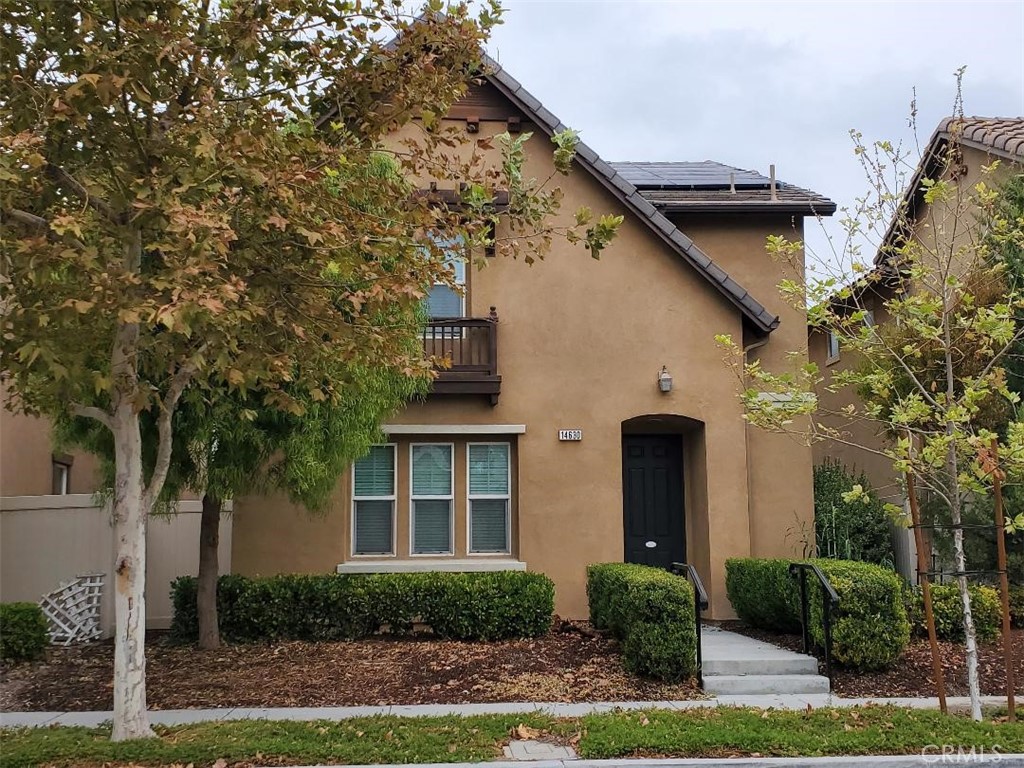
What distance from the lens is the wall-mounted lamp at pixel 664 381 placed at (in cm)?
1243

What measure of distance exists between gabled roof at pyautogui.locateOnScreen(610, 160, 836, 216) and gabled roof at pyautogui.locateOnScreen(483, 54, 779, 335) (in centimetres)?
143

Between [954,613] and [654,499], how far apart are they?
4423 millimetres

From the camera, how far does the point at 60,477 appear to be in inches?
647

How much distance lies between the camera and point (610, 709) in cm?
788

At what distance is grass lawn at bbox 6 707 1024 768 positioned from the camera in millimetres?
6254

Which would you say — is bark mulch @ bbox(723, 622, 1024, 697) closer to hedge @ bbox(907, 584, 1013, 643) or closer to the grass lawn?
A: hedge @ bbox(907, 584, 1013, 643)

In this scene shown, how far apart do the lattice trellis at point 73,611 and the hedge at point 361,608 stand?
1547mm

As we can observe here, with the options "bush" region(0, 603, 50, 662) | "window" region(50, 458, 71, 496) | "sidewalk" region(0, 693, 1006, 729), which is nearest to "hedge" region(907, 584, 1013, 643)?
"sidewalk" region(0, 693, 1006, 729)

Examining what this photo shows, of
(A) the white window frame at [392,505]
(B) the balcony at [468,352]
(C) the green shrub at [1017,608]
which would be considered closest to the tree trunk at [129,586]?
(B) the balcony at [468,352]

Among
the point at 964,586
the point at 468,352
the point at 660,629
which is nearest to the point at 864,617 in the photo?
the point at 964,586

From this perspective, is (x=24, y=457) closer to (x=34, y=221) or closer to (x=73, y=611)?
(x=73, y=611)

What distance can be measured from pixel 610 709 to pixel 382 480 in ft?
18.1

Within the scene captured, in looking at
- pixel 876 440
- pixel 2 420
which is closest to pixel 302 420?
pixel 2 420

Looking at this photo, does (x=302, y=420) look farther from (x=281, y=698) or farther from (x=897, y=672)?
(x=897, y=672)
